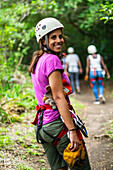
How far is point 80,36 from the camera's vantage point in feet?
50.2

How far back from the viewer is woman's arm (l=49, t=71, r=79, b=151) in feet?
6.49

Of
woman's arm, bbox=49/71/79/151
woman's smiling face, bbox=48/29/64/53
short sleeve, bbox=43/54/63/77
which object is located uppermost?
woman's smiling face, bbox=48/29/64/53

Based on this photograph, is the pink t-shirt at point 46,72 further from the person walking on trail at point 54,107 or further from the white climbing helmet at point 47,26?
the white climbing helmet at point 47,26

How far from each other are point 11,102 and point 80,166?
390cm

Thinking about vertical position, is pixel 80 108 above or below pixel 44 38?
below

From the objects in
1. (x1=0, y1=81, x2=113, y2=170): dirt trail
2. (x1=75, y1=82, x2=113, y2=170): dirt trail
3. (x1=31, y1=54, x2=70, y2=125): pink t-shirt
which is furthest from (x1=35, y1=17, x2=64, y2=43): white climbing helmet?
(x1=75, y1=82, x2=113, y2=170): dirt trail

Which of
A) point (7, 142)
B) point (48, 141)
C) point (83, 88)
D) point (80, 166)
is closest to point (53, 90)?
point (48, 141)

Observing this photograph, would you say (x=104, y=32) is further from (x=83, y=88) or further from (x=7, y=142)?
(x=7, y=142)

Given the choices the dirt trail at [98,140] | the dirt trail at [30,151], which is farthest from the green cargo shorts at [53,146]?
the dirt trail at [98,140]

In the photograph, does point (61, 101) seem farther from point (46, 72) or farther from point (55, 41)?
point (55, 41)

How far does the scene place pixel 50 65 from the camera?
202 centimetres

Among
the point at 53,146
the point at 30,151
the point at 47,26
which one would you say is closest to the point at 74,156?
the point at 53,146

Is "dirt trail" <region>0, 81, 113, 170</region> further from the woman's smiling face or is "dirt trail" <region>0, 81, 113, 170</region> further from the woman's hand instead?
the woman's smiling face

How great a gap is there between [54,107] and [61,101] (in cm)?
11
